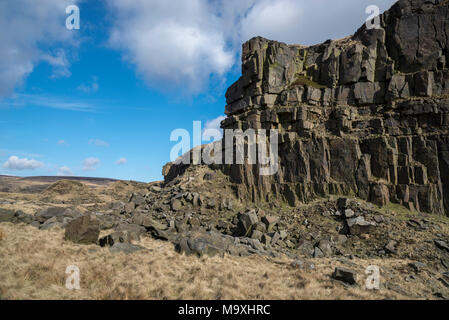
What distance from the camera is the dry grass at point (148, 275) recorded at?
31.8 ft

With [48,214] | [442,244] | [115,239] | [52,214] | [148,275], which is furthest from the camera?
[52,214]

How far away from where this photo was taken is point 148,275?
11.8m

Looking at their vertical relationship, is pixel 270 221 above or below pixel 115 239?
below

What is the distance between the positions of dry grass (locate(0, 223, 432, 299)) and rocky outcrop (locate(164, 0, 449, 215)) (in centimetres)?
1243

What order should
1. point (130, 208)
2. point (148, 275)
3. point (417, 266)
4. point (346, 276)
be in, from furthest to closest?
point (130, 208) → point (417, 266) → point (346, 276) → point (148, 275)

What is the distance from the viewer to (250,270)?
1438 centimetres

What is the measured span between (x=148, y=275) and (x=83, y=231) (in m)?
7.22

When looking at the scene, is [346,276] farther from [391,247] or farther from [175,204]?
[175,204]

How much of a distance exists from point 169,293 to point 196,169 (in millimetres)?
27862

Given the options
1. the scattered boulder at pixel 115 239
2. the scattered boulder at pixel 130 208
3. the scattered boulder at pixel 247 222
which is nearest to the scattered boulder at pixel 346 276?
the scattered boulder at pixel 247 222

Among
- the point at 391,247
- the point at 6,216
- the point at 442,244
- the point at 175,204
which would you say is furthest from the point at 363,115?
the point at 6,216
